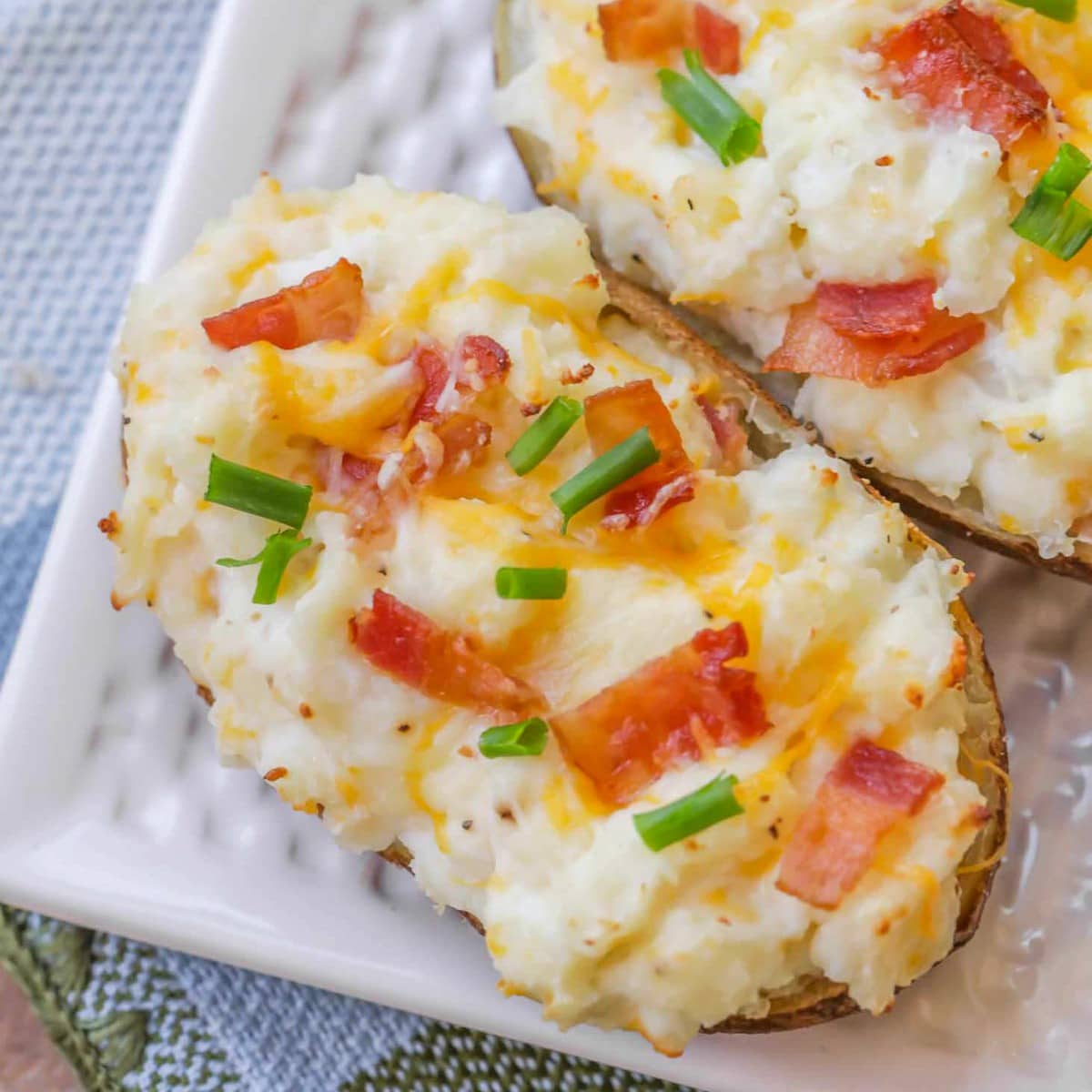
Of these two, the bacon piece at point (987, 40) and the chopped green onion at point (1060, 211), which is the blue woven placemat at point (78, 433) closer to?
the chopped green onion at point (1060, 211)

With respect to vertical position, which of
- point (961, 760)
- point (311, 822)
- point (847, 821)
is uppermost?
point (847, 821)

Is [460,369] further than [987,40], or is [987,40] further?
[987,40]

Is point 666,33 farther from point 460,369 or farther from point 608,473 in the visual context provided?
point 608,473

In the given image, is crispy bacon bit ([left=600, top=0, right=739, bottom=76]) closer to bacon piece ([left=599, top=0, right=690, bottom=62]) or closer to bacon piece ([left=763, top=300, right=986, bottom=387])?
bacon piece ([left=599, top=0, right=690, bottom=62])

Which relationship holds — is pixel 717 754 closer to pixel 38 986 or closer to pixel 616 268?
pixel 616 268

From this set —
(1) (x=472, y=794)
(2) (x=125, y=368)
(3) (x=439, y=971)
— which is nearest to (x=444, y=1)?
(2) (x=125, y=368)

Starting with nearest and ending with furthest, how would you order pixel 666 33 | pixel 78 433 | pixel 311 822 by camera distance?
pixel 666 33 → pixel 311 822 → pixel 78 433

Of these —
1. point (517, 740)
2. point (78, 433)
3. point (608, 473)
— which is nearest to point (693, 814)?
point (517, 740)

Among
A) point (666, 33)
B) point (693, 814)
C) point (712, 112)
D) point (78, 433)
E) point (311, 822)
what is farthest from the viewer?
point (78, 433)
